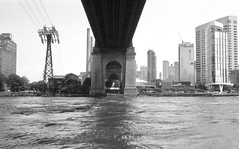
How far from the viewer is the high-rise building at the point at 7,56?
137 metres

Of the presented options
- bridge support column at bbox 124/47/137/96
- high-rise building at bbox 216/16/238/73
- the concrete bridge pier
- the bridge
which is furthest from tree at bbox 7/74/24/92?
high-rise building at bbox 216/16/238/73

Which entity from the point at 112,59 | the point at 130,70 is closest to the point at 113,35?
the point at 130,70

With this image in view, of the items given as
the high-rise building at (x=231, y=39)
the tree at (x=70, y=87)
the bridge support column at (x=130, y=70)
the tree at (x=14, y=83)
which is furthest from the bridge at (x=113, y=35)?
the high-rise building at (x=231, y=39)

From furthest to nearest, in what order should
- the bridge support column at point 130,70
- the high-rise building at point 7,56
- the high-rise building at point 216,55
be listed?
the high-rise building at point 216,55
the high-rise building at point 7,56
the bridge support column at point 130,70

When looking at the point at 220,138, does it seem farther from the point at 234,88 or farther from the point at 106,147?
the point at 234,88

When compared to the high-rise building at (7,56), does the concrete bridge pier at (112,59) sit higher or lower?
lower

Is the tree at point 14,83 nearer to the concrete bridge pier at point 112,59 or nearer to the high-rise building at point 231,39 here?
the concrete bridge pier at point 112,59

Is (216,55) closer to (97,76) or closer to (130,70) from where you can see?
(130,70)

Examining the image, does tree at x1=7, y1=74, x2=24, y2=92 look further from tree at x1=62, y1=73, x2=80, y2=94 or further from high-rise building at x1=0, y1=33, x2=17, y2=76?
high-rise building at x1=0, y1=33, x2=17, y2=76

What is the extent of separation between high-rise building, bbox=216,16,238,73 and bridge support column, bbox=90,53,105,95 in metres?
94.4

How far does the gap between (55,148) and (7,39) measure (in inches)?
6160

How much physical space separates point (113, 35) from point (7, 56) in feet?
344

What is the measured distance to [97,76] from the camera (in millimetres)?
68500

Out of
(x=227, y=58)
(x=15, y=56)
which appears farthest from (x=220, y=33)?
(x=15, y=56)
